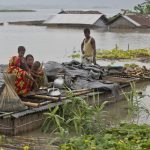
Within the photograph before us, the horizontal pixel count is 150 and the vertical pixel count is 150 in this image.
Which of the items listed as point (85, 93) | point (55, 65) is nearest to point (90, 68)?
point (55, 65)

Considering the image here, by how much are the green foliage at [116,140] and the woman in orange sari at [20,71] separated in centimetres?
210

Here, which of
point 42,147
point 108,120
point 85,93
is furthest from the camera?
point 85,93

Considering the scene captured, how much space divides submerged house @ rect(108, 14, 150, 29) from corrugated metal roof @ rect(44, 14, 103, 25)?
4.43 ft

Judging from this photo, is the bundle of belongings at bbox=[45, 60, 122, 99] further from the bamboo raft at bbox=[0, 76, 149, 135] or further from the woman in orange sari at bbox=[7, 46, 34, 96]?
the woman in orange sari at bbox=[7, 46, 34, 96]

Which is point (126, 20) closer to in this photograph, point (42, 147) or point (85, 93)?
point (85, 93)

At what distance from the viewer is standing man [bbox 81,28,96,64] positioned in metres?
12.2

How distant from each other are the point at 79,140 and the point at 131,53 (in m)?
13.1

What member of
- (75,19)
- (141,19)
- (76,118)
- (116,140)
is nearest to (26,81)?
(76,118)

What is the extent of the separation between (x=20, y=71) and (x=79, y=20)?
3384cm

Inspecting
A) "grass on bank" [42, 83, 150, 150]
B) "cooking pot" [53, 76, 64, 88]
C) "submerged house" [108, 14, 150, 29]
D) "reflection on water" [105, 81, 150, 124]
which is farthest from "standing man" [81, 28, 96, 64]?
"submerged house" [108, 14, 150, 29]

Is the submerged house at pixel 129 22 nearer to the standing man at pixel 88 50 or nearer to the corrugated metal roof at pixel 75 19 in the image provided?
the corrugated metal roof at pixel 75 19

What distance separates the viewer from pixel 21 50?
28.3 ft

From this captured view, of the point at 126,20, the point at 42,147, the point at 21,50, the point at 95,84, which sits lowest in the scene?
the point at 42,147

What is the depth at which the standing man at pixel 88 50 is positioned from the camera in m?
12.2
